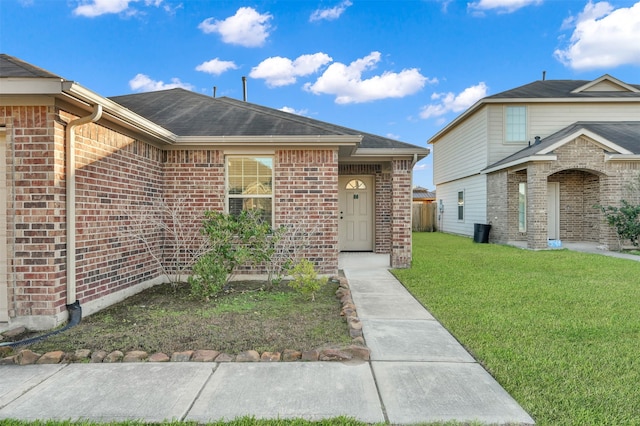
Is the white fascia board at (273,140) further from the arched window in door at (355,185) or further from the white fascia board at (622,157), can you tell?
the white fascia board at (622,157)

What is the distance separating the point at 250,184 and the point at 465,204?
1400 centimetres

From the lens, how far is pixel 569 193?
13.9m

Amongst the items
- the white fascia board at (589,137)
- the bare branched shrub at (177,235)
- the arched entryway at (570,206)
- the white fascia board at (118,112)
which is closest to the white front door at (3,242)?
the white fascia board at (118,112)

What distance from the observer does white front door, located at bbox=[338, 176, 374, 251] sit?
1085 cm

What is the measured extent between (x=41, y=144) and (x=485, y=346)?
5381mm

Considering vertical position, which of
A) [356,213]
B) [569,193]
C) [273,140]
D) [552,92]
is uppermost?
[552,92]

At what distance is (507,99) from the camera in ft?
47.4

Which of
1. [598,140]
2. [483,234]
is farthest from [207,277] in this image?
[598,140]

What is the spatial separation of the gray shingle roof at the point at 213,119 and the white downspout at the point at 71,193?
2345 millimetres

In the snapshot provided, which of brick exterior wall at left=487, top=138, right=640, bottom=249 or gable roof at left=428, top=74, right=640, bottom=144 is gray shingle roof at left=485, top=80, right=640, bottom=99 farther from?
brick exterior wall at left=487, top=138, right=640, bottom=249

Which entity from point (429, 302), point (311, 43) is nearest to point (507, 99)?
point (311, 43)

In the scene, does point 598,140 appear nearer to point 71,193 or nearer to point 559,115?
point 559,115

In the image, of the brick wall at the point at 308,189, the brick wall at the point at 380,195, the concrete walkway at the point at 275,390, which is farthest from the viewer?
the brick wall at the point at 380,195

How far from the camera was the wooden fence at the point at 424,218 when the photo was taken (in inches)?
889
